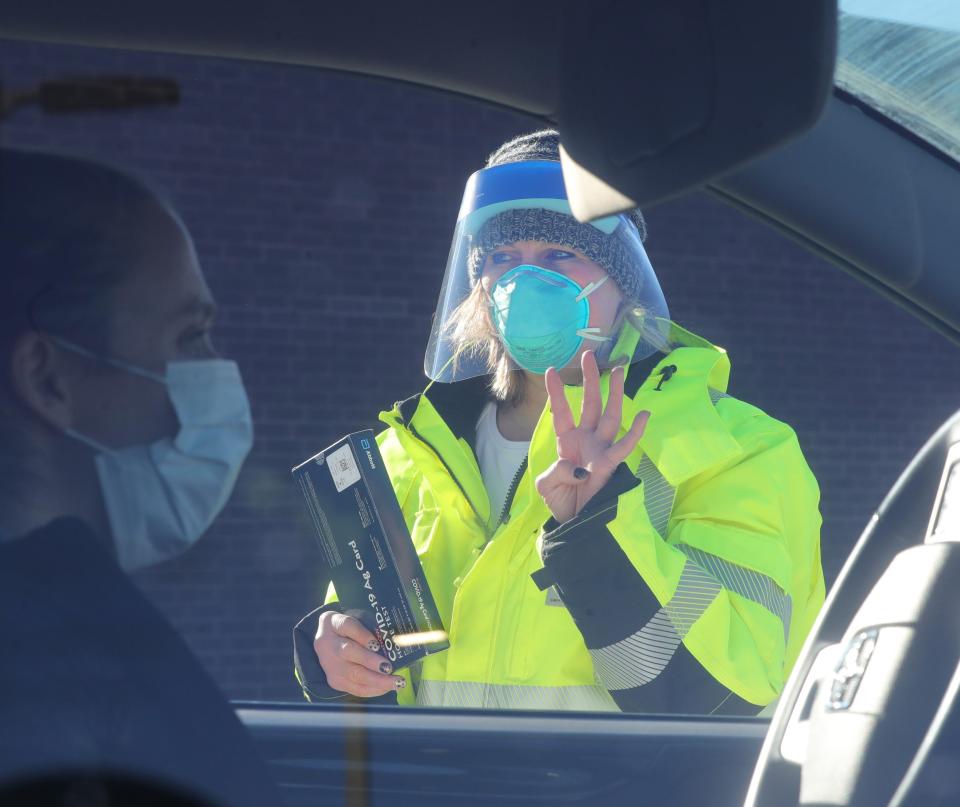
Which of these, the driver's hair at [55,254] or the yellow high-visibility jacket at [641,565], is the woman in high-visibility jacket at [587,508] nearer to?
the yellow high-visibility jacket at [641,565]

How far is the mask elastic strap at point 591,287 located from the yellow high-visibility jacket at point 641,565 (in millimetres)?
127

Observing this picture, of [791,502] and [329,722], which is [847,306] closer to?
[791,502]

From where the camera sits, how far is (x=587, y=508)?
1942 mm

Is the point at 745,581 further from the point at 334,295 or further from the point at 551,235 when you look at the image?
the point at 334,295

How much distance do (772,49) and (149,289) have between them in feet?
1.57

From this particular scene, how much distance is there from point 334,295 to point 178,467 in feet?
11.4

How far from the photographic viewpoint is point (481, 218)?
7.50 feet

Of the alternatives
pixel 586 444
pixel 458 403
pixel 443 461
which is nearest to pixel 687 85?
pixel 586 444

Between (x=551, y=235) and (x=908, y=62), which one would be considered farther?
(x=551, y=235)

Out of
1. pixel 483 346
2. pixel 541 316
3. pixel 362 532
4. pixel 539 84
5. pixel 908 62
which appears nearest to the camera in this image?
pixel 539 84

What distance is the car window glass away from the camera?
45.6 inches

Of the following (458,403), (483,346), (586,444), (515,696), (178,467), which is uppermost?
(178,467)

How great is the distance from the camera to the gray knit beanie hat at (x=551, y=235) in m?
2.12

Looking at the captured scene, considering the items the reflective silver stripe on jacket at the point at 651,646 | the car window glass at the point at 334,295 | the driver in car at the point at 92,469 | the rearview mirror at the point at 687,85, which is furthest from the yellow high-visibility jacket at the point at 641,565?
the driver in car at the point at 92,469
